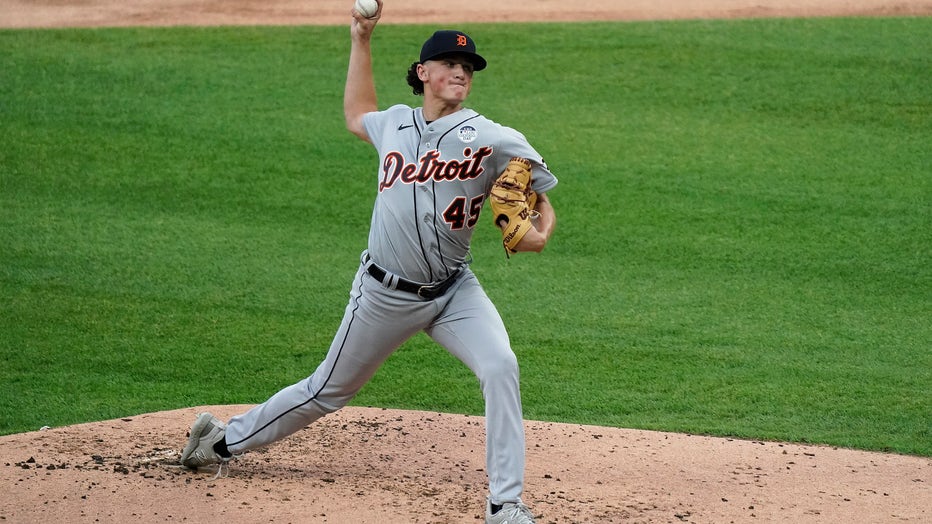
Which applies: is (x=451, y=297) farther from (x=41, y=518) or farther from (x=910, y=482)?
(x=910, y=482)

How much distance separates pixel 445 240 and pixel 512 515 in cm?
101

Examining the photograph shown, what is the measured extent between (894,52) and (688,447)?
8.35 metres

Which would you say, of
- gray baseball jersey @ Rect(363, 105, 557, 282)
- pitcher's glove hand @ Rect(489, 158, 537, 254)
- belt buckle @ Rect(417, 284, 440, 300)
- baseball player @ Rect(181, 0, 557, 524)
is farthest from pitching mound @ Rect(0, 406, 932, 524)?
pitcher's glove hand @ Rect(489, 158, 537, 254)

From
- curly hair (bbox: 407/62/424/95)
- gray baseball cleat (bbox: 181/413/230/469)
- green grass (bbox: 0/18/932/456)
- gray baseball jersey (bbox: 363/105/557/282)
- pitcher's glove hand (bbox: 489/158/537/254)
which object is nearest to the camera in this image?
pitcher's glove hand (bbox: 489/158/537/254)

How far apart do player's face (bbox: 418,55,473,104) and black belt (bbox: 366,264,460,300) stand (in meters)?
0.67

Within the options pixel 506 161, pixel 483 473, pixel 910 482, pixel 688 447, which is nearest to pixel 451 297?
pixel 506 161

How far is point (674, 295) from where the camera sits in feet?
26.0

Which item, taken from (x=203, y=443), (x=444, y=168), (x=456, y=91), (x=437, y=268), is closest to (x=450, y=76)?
(x=456, y=91)

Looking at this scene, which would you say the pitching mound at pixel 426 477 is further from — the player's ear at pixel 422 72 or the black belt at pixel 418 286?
the player's ear at pixel 422 72

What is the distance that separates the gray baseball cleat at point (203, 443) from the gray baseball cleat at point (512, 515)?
1213 millimetres

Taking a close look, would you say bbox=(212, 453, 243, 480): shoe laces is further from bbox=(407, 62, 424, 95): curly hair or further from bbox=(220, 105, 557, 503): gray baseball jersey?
bbox=(407, 62, 424, 95): curly hair

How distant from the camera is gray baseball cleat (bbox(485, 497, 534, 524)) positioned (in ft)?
14.1

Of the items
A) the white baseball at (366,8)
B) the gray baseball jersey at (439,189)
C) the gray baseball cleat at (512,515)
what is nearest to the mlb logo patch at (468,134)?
the gray baseball jersey at (439,189)

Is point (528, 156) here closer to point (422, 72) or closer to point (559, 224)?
point (422, 72)
